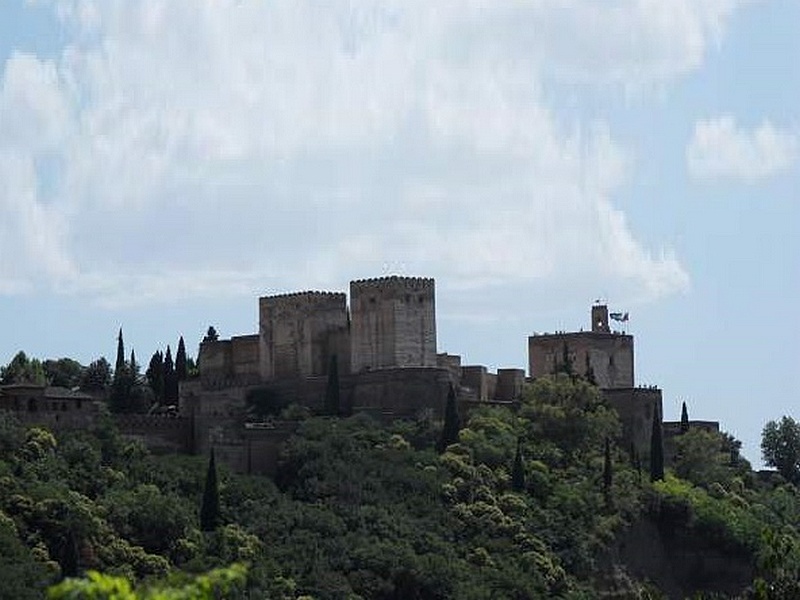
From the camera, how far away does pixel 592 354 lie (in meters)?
78.1

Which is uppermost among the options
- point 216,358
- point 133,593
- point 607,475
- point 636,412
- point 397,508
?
point 216,358

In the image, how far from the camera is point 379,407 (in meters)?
70.2

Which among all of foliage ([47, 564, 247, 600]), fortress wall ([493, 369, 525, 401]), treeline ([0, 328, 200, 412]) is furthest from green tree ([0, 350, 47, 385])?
foliage ([47, 564, 247, 600])

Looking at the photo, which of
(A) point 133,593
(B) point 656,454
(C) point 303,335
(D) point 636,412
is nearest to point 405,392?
(C) point 303,335

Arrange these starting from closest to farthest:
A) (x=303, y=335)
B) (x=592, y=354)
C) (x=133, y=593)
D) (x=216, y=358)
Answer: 1. (x=133, y=593)
2. (x=303, y=335)
3. (x=216, y=358)
4. (x=592, y=354)

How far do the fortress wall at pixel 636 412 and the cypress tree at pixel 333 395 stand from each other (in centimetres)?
971

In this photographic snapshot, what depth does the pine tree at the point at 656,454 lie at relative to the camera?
68875 mm

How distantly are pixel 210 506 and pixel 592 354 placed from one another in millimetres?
26101

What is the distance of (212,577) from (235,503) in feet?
151

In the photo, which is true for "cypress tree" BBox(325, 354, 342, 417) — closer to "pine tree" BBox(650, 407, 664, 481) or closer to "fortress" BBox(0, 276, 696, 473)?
"fortress" BBox(0, 276, 696, 473)

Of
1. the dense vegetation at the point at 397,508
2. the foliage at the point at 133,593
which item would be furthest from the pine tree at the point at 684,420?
the foliage at the point at 133,593

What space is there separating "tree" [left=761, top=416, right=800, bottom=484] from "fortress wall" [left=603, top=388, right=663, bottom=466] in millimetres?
13738

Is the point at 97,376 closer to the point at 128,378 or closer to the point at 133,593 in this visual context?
the point at 128,378

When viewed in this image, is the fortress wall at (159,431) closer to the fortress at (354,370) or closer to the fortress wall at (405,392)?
the fortress at (354,370)
